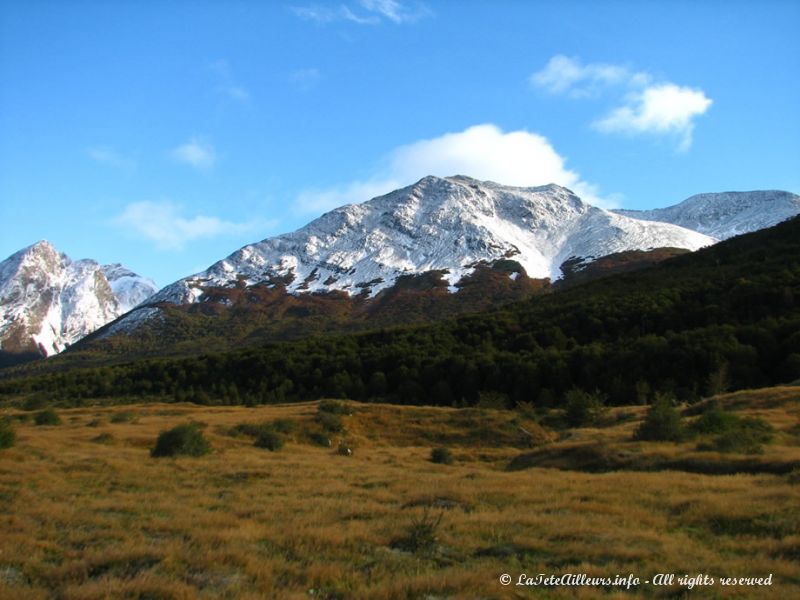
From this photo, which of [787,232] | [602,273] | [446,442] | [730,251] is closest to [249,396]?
[446,442]

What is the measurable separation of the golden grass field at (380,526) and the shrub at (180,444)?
299cm

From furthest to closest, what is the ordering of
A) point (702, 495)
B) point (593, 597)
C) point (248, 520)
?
point (702, 495) < point (248, 520) < point (593, 597)

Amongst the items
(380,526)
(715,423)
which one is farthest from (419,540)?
(715,423)

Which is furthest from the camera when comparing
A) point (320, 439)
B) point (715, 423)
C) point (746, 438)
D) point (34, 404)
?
point (34, 404)

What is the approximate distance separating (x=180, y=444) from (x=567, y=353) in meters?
46.0

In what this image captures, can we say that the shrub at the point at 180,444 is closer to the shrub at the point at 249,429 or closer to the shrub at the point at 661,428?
the shrub at the point at 249,429

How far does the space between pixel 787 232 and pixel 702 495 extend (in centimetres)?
11449

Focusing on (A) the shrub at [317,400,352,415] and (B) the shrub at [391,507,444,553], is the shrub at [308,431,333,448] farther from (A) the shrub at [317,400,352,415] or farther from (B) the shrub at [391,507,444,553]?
(B) the shrub at [391,507,444,553]

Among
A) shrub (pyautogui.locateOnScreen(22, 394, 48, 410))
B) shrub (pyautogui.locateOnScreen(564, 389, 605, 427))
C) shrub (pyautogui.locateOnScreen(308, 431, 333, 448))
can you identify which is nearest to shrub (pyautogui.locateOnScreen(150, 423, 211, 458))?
shrub (pyautogui.locateOnScreen(308, 431, 333, 448))

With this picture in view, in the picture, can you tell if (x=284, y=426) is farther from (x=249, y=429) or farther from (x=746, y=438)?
(x=746, y=438)

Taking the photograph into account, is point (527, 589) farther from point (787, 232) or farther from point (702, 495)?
point (787, 232)

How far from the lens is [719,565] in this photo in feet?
28.4

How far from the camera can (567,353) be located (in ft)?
210

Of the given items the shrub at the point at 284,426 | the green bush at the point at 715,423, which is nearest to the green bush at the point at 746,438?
the green bush at the point at 715,423
